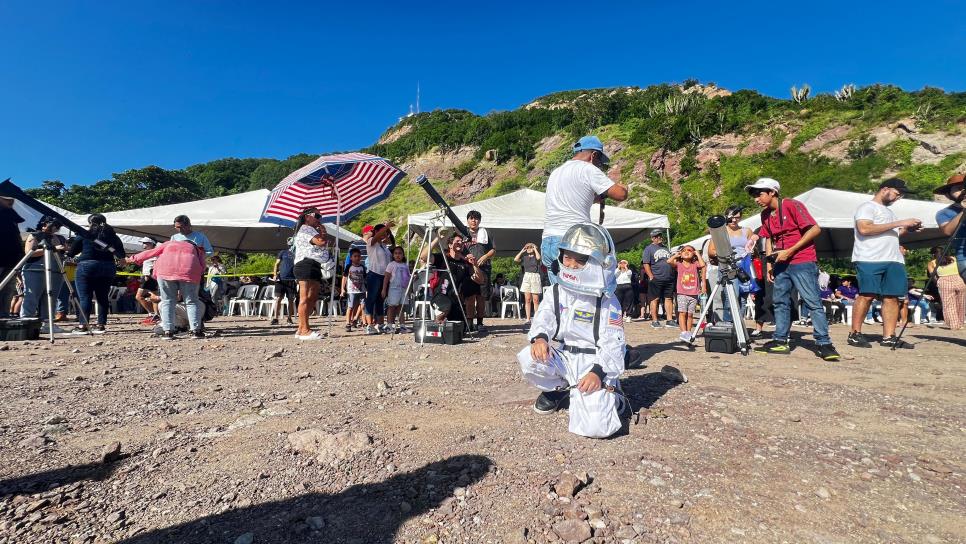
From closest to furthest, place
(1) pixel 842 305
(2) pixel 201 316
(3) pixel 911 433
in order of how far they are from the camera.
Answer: (3) pixel 911 433, (2) pixel 201 316, (1) pixel 842 305

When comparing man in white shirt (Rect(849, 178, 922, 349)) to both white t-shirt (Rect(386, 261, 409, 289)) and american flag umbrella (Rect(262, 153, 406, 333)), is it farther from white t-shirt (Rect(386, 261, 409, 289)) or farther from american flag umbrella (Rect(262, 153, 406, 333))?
american flag umbrella (Rect(262, 153, 406, 333))

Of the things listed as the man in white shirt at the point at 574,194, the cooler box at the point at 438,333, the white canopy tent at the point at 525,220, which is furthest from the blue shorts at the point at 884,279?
the white canopy tent at the point at 525,220

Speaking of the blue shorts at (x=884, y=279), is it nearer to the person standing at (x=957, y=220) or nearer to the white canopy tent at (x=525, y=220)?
the person standing at (x=957, y=220)

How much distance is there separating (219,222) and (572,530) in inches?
507

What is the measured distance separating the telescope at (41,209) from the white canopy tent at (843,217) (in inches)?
419

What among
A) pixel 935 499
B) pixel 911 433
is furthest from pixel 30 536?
pixel 911 433

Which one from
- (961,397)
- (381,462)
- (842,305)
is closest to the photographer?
(381,462)

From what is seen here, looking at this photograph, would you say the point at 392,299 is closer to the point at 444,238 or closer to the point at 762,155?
the point at 444,238

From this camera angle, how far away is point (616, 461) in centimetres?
210

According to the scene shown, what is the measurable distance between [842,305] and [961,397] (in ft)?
30.3

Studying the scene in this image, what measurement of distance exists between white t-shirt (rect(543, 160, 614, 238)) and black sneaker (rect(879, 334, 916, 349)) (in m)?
4.80

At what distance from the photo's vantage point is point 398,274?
304 inches

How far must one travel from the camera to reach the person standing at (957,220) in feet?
16.5

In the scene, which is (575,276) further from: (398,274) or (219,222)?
(219,222)
